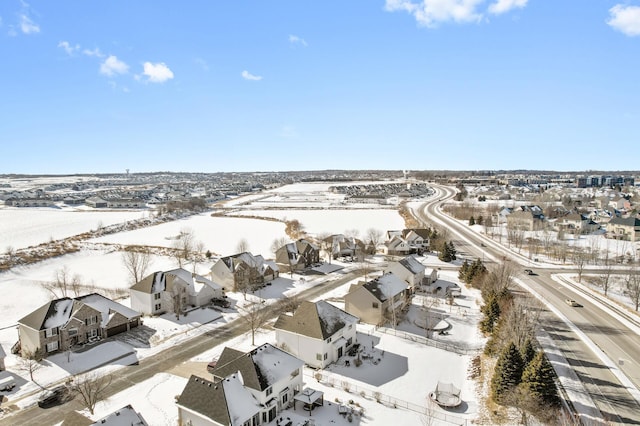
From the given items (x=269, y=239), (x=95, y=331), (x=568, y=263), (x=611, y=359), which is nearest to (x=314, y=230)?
(x=269, y=239)

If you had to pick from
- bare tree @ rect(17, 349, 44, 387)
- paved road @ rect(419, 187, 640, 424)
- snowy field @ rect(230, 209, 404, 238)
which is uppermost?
snowy field @ rect(230, 209, 404, 238)

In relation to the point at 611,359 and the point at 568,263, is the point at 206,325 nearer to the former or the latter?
the point at 611,359

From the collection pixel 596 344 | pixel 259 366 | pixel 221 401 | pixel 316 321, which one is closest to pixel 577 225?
pixel 596 344

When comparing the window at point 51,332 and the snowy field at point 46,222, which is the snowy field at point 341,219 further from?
the window at point 51,332

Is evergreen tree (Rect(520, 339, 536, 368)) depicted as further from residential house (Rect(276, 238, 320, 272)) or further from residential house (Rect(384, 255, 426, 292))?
residential house (Rect(276, 238, 320, 272))

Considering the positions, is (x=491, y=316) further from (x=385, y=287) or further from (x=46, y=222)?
(x=46, y=222)

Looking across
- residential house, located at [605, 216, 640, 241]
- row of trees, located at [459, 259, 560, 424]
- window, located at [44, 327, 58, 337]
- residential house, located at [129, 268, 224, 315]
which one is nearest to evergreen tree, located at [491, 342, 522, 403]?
row of trees, located at [459, 259, 560, 424]
